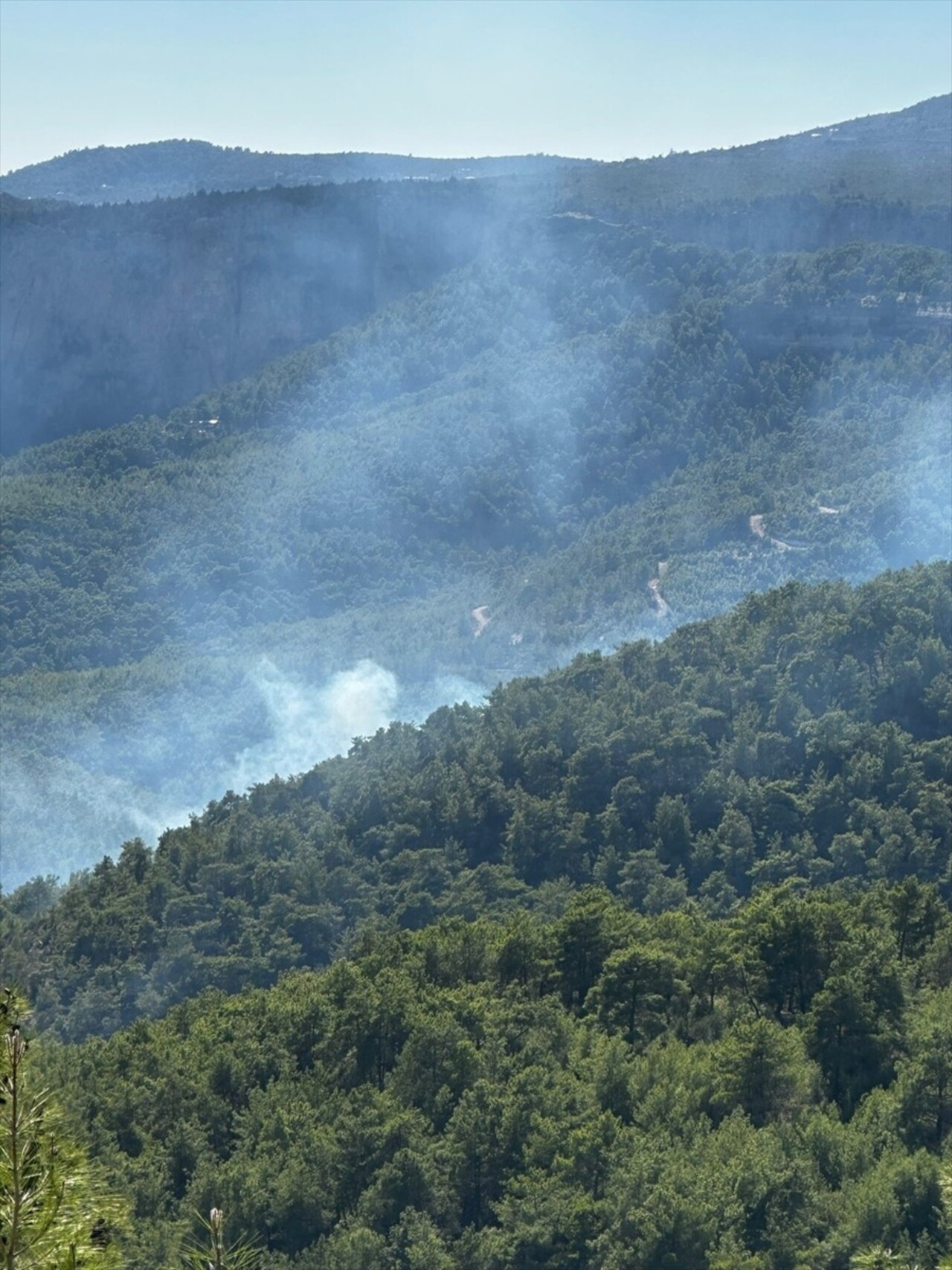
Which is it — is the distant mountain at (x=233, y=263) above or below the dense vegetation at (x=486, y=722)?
above

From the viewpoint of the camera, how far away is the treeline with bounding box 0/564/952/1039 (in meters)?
49.4

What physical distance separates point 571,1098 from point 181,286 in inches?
4549

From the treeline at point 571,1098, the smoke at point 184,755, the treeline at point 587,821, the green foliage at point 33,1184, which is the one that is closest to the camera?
the green foliage at point 33,1184

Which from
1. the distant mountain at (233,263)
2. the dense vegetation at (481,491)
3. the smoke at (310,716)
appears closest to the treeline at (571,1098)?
the smoke at (310,716)

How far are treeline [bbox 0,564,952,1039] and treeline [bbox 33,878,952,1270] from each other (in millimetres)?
8391

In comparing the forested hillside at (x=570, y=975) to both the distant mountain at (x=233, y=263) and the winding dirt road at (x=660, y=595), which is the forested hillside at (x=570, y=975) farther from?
the distant mountain at (x=233, y=263)

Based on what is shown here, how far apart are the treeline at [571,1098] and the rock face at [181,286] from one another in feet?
334

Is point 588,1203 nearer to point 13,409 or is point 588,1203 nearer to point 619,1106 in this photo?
point 619,1106

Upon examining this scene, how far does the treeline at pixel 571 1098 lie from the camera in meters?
28.2

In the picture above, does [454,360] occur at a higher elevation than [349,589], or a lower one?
higher

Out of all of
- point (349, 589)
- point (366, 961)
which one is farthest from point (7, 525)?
point (366, 961)

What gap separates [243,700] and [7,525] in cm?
2465

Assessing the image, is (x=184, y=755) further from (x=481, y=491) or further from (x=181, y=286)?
(x=181, y=286)

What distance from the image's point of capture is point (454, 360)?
12244cm
